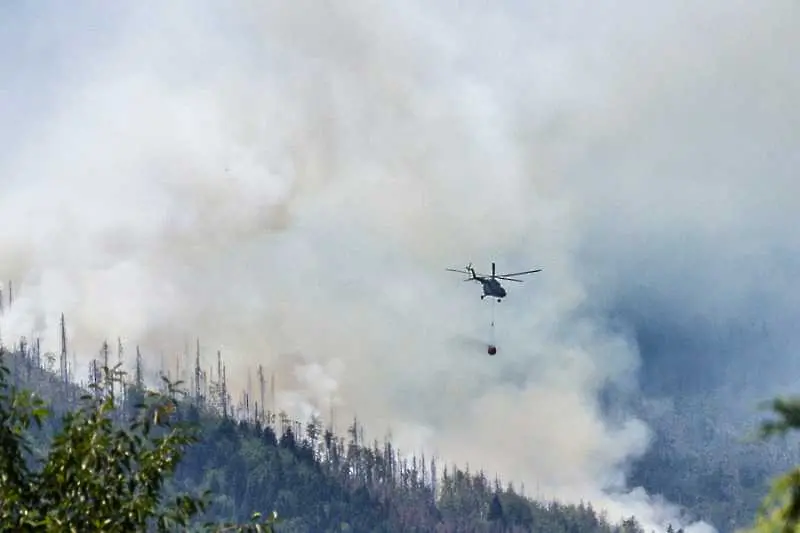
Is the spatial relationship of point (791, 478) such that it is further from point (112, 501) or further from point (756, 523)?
point (112, 501)

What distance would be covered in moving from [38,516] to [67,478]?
3.67 ft

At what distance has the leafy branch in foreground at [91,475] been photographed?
19391mm

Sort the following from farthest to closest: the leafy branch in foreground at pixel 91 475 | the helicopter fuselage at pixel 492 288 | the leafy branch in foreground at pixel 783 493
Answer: the helicopter fuselage at pixel 492 288 < the leafy branch in foreground at pixel 91 475 < the leafy branch in foreground at pixel 783 493

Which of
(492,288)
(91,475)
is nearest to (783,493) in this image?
(91,475)

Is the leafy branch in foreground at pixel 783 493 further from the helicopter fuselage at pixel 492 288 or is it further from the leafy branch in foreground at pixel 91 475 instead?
the helicopter fuselage at pixel 492 288

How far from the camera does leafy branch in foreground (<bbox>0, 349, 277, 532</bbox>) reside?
63.6ft

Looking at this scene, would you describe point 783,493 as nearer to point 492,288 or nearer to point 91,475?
point 91,475

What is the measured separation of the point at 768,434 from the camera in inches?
381

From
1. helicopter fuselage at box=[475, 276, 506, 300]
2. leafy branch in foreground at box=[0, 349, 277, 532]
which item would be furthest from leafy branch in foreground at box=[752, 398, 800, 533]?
helicopter fuselage at box=[475, 276, 506, 300]

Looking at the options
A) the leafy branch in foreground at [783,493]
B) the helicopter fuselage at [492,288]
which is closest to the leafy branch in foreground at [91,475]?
the leafy branch in foreground at [783,493]

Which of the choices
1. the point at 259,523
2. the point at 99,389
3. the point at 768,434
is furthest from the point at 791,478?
the point at 99,389

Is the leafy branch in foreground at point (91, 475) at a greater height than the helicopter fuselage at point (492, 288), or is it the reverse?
the helicopter fuselage at point (492, 288)

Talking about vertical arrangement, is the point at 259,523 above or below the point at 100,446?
below

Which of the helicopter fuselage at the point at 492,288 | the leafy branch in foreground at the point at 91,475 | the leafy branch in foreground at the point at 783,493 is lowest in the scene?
the leafy branch in foreground at the point at 783,493
